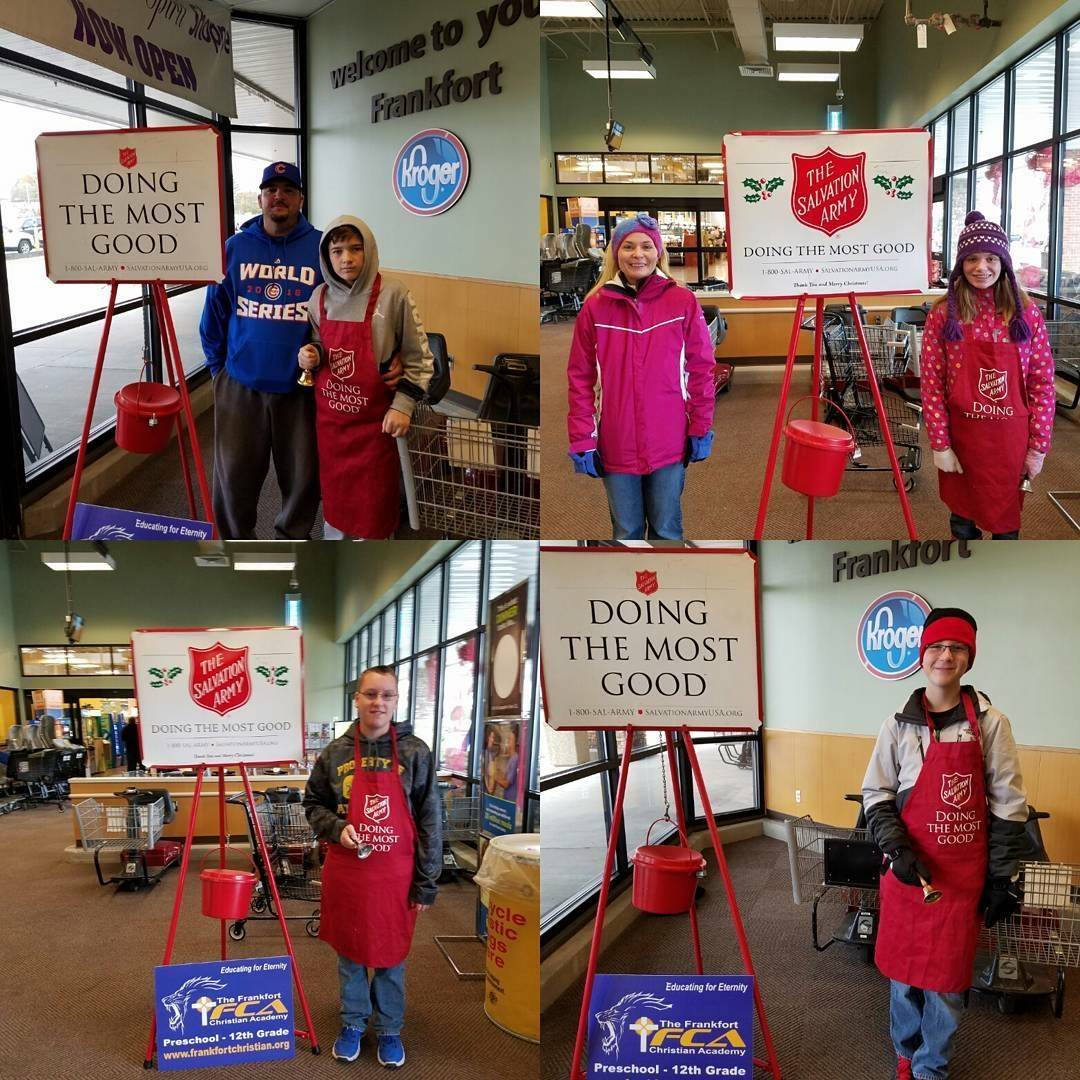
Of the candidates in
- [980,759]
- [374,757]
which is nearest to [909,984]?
[980,759]

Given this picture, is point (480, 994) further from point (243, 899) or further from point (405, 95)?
point (405, 95)

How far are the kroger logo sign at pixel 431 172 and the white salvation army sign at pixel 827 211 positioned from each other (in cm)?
255

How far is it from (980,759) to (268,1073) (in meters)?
2.80

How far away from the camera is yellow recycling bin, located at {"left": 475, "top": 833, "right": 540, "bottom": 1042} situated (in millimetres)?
3680

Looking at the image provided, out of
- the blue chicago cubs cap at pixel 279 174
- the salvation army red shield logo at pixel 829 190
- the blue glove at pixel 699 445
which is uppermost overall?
the blue chicago cubs cap at pixel 279 174

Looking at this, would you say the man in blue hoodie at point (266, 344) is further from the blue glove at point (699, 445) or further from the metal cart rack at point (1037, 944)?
the metal cart rack at point (1037, 944)

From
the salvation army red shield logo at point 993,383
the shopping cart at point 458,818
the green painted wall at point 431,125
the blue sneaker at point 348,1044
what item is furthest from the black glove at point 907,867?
the green painted wall at point 431,125

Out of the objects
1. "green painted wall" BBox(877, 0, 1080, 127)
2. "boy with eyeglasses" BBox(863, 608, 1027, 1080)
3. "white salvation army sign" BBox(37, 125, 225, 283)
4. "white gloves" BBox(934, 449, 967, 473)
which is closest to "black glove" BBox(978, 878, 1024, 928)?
"boy with eyeglasses" BBox(863, 608, 1027, 1080)

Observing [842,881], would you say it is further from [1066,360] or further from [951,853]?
[1066,360]

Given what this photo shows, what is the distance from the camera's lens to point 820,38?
398 cm

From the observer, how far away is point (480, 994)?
4.09 m

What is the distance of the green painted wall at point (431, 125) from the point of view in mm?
4809

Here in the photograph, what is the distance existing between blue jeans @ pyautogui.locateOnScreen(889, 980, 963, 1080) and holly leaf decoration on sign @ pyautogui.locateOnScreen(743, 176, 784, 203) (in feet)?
8.94

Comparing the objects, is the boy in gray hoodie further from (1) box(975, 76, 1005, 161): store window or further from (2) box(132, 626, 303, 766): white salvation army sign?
(1) box(975, 76, 1005, 161): store window
